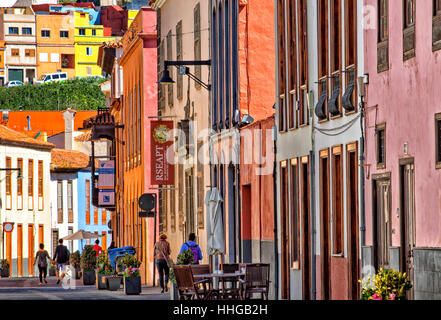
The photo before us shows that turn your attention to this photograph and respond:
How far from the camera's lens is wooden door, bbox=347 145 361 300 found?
23.3m

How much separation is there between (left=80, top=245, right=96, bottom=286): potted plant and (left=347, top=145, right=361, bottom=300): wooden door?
82.8 ft

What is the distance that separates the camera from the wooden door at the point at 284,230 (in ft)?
95.7

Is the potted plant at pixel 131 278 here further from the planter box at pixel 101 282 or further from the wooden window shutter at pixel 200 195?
the planter box at pixel 101 282

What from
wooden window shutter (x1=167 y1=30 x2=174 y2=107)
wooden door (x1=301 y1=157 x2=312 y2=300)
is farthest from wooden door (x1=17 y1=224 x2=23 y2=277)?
wooden door (x1=301 y1=157 x2=312 y2=300)

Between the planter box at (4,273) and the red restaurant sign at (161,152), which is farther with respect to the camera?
the planter box at (4,273)

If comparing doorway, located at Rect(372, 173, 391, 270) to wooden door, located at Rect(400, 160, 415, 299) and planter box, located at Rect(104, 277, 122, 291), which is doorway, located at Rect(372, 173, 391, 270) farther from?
planter box, located at Rect(104, 277, 122, 291)

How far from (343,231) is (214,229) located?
7749 millimetres

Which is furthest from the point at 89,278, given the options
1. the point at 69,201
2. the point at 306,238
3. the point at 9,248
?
the point at 69,201

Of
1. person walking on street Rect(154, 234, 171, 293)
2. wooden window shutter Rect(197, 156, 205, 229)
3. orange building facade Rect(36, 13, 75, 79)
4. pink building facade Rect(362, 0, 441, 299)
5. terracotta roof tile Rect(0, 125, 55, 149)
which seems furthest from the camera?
orange building facade Rect(36, 13, 75, 79)

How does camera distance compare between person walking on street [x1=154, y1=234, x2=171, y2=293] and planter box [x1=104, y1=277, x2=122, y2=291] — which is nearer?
person walking on street [x1=154, y1=234, x2=171, y2=293]

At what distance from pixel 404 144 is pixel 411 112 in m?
0.58

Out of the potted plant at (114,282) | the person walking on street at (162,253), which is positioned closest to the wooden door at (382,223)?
the person walking on street at (162,253)

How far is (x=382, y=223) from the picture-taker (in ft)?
71.2

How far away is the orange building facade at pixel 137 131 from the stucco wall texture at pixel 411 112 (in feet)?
83.9
